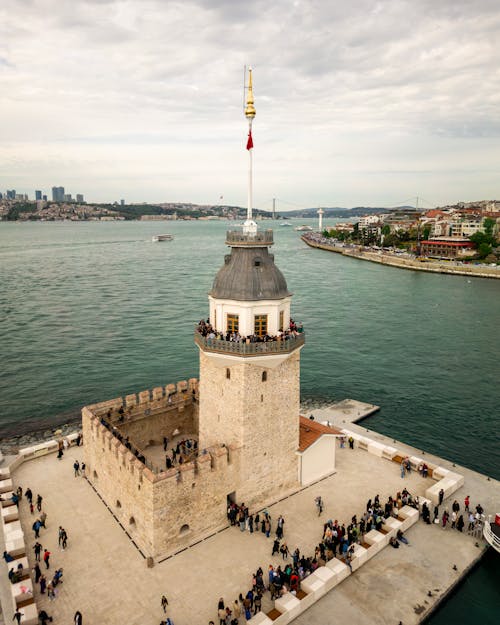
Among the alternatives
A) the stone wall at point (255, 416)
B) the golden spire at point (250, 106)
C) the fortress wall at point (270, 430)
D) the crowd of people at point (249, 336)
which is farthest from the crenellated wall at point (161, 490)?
the golden spire at point (250, 106)

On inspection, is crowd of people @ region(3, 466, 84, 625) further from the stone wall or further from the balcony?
the balcony

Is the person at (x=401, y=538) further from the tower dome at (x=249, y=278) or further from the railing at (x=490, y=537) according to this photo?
the tower dome at (x=249, y=278)

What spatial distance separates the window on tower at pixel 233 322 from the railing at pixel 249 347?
0.96 m

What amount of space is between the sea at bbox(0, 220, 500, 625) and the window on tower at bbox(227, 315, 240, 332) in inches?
524

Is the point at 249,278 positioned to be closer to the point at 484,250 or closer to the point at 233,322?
the point at 233,322

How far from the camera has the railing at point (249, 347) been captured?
19141mm

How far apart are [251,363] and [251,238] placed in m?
5.27

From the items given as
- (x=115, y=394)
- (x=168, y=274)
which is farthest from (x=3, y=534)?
(x=168, y=274)

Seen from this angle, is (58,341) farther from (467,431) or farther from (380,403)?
(467,431)

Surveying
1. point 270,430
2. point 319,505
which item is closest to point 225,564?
point 319,505

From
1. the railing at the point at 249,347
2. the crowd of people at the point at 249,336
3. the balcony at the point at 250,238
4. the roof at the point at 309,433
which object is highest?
the balcony at the point at 250,238

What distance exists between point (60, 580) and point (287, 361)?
12213 mm

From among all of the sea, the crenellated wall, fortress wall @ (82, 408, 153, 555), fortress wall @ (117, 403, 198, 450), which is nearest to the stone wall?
the crenellated wall

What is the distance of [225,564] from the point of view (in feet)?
60.3
